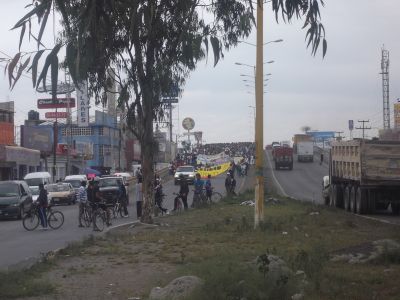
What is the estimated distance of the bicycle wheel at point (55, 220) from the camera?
76.2ft

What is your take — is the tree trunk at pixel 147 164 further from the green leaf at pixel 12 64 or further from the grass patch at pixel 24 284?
the green leaf at pixel 12 64

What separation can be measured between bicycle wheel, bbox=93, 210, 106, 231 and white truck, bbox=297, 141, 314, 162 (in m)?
73.1

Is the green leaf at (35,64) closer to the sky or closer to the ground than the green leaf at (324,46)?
closer to the ground

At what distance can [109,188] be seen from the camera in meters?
35.0

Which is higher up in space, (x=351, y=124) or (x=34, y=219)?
(x=351, y=124)

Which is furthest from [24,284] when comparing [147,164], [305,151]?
[305,151]

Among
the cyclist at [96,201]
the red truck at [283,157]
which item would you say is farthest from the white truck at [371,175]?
the red truck at [283,157]

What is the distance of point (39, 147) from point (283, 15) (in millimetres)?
58575

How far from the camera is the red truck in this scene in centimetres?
7831

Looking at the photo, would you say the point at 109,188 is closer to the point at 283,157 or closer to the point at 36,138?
the point at 36,138

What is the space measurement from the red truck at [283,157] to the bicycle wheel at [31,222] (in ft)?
188

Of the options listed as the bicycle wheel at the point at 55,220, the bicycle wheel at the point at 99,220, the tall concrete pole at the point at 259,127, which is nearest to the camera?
the tall concrete pole at the point at 259,127

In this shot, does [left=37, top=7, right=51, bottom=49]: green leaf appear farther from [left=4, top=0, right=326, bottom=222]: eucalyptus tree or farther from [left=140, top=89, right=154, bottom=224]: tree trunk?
[left=140, top=89, right=154, bottom=224]: tree trunk

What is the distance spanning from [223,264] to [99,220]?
548 inches
